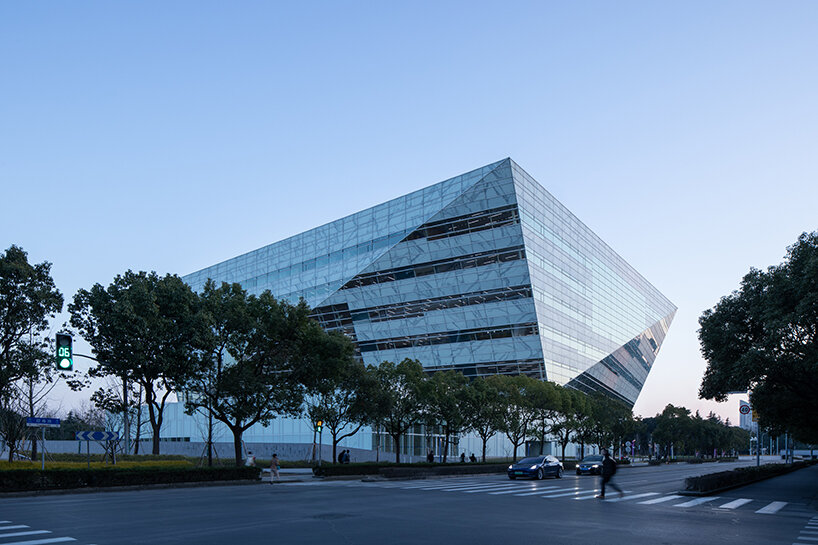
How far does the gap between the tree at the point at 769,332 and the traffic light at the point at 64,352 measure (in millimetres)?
26162

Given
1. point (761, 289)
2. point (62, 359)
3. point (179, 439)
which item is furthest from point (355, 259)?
point (62, 359)

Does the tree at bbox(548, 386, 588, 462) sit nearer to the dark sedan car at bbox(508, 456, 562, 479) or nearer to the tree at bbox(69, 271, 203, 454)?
the dark sedan car at bbox(508, 456, 562, 479)

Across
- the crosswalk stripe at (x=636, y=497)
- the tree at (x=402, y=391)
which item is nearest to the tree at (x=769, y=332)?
the crosswalk stripe at (x=636, y=497)

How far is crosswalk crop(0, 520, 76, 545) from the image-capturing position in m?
12.5

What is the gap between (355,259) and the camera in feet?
269

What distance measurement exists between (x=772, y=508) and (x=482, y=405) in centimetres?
3073

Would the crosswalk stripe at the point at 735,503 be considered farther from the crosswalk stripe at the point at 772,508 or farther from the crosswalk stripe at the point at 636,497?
the crosswalk stripe at the point at 636,497

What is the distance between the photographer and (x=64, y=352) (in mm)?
20766

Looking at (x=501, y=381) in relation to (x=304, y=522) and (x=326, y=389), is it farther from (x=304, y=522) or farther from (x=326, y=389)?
(x=304, y=522)

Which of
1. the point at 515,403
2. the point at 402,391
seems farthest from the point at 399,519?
the point at 515,403

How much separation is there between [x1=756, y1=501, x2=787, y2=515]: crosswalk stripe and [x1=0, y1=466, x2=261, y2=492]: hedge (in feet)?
79.6

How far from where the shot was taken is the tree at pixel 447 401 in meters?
49.0

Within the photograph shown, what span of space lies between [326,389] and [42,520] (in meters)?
23.0

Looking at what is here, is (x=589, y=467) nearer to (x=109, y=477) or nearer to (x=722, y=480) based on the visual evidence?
(x=722, y=480)
